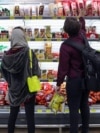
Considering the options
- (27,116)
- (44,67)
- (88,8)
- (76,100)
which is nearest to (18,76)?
(27,116)

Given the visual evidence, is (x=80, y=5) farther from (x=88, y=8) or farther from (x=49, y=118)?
(x=49, y=118)

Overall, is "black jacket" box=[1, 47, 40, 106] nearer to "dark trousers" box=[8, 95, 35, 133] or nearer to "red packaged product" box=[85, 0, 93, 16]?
"dark trousers" box=[8, 95, 35, 133]

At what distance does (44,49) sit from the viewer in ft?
20.4

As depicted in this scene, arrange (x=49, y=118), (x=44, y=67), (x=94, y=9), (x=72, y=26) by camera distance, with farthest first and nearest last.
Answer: (x=44, y=67) → (x=94, y=9) → (x=49, y=118) → (x=72, y=26)

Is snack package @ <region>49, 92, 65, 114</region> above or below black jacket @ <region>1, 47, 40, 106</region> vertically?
below

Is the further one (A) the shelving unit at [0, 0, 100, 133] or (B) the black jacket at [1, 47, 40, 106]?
(A) the shelving unit at [0, 0, 100, 133]

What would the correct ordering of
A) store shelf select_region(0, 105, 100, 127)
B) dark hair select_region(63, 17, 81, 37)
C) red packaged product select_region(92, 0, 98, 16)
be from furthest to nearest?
red packaged product select_region(92, 0, 98, 16) < store shelf select_region(0, 105, 100, 127) < dark hair select_region(63, 17, 81, 37)

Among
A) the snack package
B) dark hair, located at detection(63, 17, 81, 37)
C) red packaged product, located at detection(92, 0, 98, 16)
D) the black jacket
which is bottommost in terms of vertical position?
the snack package

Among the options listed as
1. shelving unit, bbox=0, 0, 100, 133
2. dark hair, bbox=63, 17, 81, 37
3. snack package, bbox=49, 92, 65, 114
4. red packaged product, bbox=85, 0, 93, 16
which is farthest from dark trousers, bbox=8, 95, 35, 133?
red packaged product, bbox=85, 0, 93, 16

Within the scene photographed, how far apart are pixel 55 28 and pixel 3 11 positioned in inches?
31.4

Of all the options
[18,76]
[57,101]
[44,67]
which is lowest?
[57,101]

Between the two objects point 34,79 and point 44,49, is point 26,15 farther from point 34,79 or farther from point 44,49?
point 34,79

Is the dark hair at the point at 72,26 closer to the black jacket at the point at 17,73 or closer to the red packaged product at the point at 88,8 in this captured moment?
the black jacket at the point at 17,73

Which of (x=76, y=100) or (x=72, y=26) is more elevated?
(x=72, y=26)
